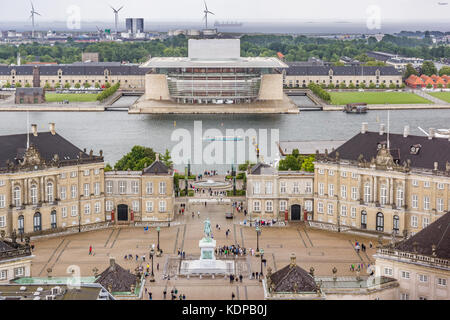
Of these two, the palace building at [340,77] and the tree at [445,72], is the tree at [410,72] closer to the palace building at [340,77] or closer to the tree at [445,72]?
the palace building at [340,77]

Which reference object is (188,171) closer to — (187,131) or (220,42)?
(187,131)

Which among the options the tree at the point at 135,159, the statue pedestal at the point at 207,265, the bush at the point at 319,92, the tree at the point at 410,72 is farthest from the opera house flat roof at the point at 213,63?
the statue pedestal at the point at 207,265

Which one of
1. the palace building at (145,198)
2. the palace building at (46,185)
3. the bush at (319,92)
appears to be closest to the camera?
the palace building at (46,185)

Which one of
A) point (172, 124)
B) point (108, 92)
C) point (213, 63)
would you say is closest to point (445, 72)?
point (213, 63)

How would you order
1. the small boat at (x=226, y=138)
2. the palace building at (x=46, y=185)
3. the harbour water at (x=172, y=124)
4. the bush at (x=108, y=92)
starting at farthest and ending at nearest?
1. the bush at (x=108, y=92)
2. the small boat at (x=226, y=138)
3. the harbour water at (x=172, y=124)
4. the palace building at (x=46, y=185)

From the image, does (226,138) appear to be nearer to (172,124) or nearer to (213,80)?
(172,124)
